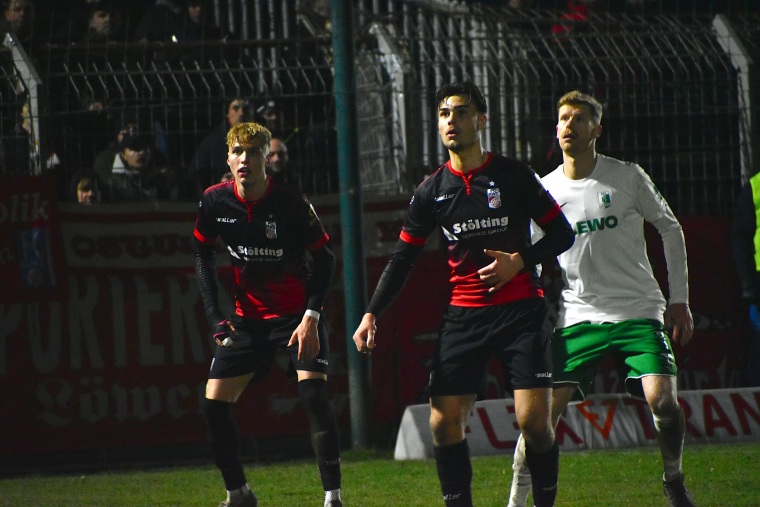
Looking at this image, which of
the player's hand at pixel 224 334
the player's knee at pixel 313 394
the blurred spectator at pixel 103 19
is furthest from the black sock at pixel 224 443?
the blurred spectator at pixel 103 19

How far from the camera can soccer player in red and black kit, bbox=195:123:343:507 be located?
6164 millimetres

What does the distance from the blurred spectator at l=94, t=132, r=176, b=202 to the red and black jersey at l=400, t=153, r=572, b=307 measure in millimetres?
3742

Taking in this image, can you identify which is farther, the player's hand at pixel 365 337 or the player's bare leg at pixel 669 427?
the player's bare leg at pixel 669 427

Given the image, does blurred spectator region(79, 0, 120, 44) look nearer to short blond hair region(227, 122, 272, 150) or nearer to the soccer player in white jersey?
short blond hair region(227, 122, 272, 150)

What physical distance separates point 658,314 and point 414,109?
3.44 metres

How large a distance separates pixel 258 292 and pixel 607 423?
129 inches

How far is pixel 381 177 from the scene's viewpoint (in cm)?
940

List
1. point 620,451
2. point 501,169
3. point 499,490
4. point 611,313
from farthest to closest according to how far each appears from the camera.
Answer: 1. point 620,451
2. point 499,490
3. point 611,313
4. point 501,169

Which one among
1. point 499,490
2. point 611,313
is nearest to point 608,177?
point 611,313

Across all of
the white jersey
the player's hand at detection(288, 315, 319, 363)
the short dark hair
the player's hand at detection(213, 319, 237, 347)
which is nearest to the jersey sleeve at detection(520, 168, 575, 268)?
the short dark hair

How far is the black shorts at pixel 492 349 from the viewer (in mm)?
Result: 5238

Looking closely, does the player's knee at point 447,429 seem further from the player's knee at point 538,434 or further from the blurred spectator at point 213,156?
the blurred spectator at point 213,156

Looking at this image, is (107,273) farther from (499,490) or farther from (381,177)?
(499,490)

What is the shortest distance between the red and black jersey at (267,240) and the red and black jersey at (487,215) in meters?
1.07
